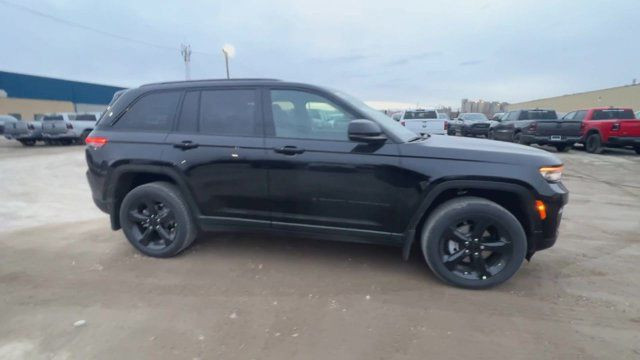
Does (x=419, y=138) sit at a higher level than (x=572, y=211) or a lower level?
higher

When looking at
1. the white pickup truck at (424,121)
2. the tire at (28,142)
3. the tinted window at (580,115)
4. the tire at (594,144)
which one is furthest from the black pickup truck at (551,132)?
the tire at (28,142)

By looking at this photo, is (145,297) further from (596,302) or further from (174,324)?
(596,302)

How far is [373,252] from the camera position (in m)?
4.13

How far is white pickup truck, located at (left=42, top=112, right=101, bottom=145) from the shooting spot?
1677 cm

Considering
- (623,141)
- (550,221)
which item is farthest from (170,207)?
(623,141)

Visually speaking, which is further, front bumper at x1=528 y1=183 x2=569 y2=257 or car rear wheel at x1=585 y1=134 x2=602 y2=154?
car rear wheel at x1=585 y1=134 x2=602 y2=154

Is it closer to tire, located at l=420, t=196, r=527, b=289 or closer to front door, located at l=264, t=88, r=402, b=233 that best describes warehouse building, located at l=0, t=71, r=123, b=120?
front door, located at l=264, t=88, r=402, b=233

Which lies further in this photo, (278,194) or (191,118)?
(191,118)

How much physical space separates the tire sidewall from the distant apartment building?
180ft

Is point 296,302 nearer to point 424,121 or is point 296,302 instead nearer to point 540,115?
point 424,121

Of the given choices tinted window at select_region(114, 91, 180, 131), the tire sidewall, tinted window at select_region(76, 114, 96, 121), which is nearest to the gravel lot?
the tire sidewall

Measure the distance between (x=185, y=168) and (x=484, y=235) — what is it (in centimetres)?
292

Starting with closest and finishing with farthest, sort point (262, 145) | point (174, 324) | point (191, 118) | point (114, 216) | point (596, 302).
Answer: point (174, 324) → point (596, 302) → point (262, 145) → point (191, 118) → point (114, 216)

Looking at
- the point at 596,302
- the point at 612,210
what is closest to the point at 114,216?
the point at 596,302
